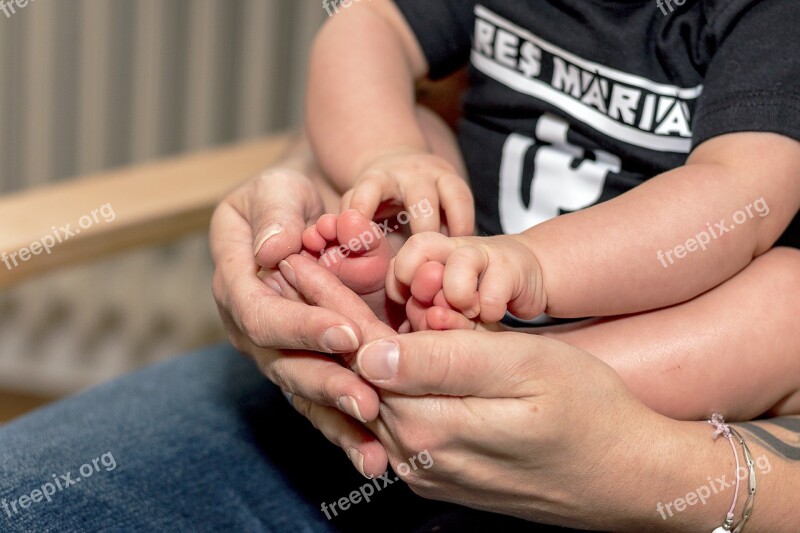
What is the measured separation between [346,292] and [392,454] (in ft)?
0.36

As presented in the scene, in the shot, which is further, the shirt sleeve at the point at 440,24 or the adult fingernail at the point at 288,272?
the shirt sleeve at the point at 440,24

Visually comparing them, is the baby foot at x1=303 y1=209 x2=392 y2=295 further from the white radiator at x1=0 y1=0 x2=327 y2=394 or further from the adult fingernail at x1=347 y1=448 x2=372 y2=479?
the white radiator at x1=0 y1=0 x2=327 y2=394

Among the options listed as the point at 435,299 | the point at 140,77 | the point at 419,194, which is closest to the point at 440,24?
the point at 419,194

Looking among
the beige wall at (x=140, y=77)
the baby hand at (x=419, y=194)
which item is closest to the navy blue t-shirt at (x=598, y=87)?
the baby hand at (x=419, y=194)

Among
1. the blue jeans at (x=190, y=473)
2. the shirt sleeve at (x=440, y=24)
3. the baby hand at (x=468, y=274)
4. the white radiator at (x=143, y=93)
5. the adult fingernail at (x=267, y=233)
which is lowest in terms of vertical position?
the white radiator at (x=143, y=93)

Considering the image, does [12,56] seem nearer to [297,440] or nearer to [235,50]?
[235,50]

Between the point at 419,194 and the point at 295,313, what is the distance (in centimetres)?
14

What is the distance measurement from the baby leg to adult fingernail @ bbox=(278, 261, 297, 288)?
200 mm

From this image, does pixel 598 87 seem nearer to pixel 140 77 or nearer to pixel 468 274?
pixel 468 274

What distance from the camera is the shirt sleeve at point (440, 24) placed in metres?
0.86

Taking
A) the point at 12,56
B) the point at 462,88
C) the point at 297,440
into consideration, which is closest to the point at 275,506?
the point at 297,440

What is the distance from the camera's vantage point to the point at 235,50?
69.4 inches

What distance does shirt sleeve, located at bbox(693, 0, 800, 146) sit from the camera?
2.05 ft

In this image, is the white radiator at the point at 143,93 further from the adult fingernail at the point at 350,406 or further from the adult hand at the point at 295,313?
the adult fingernail at the point at 350,406
